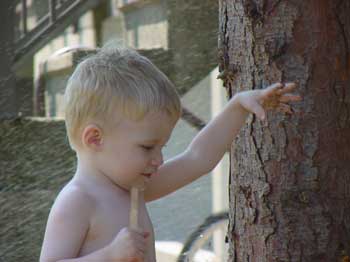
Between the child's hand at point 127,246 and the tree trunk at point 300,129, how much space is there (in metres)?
0.93

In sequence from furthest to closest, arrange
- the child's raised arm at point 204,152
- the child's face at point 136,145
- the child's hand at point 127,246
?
the child's raised arm at point 204,152
the child's face at point 136,145
the child's hand at point 127,246

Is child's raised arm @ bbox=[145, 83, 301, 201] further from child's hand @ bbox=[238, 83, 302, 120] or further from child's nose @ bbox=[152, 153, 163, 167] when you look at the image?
child's nose @ bbox=[152, 153, 163, 167]

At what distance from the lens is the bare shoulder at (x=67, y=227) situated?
2.14 m

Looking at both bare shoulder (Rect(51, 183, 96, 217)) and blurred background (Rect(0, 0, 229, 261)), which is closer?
bare shoulder (Rect(51, 183, 96, 217))

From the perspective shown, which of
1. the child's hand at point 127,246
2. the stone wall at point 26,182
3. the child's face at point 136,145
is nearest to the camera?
the child's hand at point 127,246

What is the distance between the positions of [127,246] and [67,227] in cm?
15

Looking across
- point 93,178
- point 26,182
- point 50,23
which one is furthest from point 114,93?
point 50,23

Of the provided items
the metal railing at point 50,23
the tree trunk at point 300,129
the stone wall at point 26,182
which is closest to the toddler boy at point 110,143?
the tree trunk at point 300,129

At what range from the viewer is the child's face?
2195mm

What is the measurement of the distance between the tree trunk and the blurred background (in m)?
2.68

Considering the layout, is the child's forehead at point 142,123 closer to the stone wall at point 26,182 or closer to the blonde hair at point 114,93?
the blonde hair at point 114,93

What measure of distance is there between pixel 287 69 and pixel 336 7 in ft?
0.79

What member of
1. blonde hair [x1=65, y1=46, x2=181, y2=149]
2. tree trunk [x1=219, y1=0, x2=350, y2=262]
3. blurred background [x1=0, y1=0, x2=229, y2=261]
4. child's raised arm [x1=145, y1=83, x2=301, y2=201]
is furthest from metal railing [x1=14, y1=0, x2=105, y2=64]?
blonde hair [x1=65, y1=46, x2=181, y2=149]

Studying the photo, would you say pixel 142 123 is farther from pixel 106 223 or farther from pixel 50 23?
pixel 50 23
